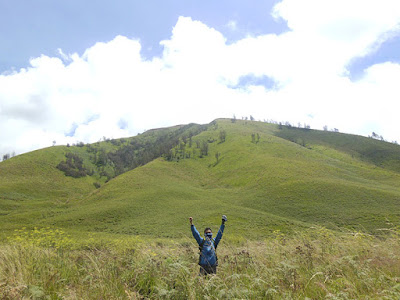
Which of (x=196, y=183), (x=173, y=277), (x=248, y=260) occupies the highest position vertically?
(x=173, y=277)

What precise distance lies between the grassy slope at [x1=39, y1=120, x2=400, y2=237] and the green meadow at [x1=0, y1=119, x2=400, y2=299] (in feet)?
1.69

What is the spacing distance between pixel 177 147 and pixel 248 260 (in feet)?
516

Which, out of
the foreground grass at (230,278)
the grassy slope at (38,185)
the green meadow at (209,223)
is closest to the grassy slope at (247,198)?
the green meadow at (209,223)

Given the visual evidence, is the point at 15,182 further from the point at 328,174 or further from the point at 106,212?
the point at 328,174

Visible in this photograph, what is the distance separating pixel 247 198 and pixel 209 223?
27.7m

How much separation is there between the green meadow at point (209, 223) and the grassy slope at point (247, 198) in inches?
20.3

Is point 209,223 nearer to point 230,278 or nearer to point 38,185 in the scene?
point 230,278

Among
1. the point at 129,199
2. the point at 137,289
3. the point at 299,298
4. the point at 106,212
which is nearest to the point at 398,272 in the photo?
the point at 299,298

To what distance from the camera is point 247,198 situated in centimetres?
7462

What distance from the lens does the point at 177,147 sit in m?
162

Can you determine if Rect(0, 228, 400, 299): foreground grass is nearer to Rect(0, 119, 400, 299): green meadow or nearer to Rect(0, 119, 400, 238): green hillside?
Rect(0, 119, 400, 299): green meadow

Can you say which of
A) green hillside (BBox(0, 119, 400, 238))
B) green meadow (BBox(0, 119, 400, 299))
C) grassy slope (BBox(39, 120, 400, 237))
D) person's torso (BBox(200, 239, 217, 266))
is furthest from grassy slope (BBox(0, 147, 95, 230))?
person's torso (BBox(200, 239, 217, 266))

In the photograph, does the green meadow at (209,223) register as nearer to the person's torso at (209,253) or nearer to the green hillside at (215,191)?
the person's torso at (209,253)

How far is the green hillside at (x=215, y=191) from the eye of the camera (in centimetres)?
5238
